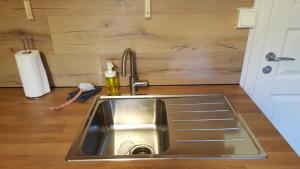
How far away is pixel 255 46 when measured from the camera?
1.12 metres

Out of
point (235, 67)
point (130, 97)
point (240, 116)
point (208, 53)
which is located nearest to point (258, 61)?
point (235, 67)

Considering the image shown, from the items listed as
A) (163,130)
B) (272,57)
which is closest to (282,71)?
(272,57)

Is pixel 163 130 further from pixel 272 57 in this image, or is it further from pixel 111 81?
pixel 272 57

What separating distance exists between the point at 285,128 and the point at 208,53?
69 cm

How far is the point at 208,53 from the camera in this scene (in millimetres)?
1141

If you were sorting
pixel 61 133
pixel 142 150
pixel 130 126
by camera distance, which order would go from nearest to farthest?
pixel 61 133 < pixel 142 150 < pixel 130 126

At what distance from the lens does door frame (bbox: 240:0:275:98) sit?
3.46 ft

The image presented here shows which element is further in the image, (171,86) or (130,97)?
(171,86)

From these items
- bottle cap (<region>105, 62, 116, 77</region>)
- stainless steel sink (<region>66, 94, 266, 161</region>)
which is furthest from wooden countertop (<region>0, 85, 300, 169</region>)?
bottle cap (<region>105, 62, 116, 77</region>)

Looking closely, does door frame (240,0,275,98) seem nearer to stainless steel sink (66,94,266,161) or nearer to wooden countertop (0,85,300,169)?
wooden countertop (0,85,300,169)

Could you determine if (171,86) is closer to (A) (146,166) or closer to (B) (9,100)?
(A) (146,166)

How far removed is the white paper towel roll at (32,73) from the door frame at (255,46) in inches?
40.6

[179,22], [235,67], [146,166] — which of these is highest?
[179,22]

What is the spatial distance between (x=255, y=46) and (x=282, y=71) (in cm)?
24
